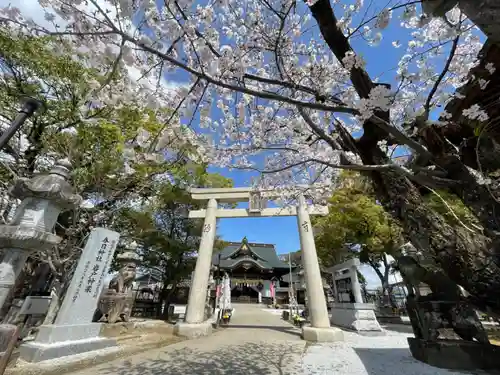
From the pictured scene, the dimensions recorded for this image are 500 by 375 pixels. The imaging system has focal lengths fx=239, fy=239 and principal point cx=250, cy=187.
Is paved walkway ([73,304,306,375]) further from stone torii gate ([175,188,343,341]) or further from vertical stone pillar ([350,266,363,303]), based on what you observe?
vertical stone pillar ([350,266,363,303])

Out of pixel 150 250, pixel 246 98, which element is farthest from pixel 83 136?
pixel 150 250

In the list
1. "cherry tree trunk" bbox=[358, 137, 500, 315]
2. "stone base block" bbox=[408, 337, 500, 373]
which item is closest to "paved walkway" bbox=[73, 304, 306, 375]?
"stone base block" bbox=[408, 337, 500, 373]

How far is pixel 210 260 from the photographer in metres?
9.16

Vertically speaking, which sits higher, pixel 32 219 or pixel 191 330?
pixel 32 219

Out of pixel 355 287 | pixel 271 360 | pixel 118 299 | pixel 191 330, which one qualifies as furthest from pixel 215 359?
pixel 355 287

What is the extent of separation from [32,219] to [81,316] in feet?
9.53

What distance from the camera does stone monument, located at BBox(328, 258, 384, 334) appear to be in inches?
345

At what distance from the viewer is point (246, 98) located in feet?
12.9

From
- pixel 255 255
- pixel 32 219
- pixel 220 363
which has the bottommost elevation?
pixel 220 363

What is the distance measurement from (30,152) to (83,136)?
2.31m

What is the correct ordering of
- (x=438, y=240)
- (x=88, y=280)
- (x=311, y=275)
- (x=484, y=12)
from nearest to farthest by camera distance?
(x=484, y=12), (x=438, y=240), (x=88, y=280), (x=311, y=275)

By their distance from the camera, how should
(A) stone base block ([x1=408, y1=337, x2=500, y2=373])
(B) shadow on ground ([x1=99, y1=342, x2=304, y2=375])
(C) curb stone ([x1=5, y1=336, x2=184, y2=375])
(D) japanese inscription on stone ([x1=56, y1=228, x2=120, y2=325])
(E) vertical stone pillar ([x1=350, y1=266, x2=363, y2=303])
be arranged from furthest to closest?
(E) vertical stone pillar ([x1=350, y1=266, x2=363, y2=303]), (D) japanese inscription on stone ([x1=56, y1=228, x2=120, y2=325]), (B) shadow on ground ([x1=99, y1=342, x2=304, y2=375]), (A) stone base block ([x1=408, y1=337, x2=500, y2=373]), (C) curb stone ([x1=5, y1=336, x2=184, y2=375])

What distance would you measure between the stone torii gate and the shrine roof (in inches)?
656

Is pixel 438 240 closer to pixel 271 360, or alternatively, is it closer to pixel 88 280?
pixel 271 360
